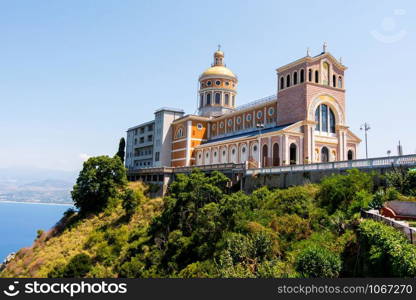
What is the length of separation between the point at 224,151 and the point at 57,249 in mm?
24922

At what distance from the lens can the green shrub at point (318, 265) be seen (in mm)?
13305

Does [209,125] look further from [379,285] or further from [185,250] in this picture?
[379,285]

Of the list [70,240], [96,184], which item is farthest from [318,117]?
[70,240]

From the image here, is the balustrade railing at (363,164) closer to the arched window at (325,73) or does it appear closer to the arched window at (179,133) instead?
the arched window at (325,73)

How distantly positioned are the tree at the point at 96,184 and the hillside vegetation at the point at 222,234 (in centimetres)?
14

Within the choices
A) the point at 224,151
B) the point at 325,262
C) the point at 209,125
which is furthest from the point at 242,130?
the point at 325,262

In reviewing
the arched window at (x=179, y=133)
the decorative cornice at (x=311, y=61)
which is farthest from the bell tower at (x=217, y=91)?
the decorative cornice at (x=311, y=61)

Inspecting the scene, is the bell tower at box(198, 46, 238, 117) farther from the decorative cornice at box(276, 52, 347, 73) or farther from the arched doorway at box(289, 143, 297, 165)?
the arched doorway at box(289, 143, 297, 165)

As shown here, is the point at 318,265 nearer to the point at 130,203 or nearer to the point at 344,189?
the point at 344,189

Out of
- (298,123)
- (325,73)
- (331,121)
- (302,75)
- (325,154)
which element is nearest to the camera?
(298,123)

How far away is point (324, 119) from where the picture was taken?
137ft

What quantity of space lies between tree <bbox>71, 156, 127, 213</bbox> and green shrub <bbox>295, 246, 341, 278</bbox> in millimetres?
38530

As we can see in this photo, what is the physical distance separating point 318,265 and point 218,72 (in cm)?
5340

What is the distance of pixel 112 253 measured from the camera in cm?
3509
